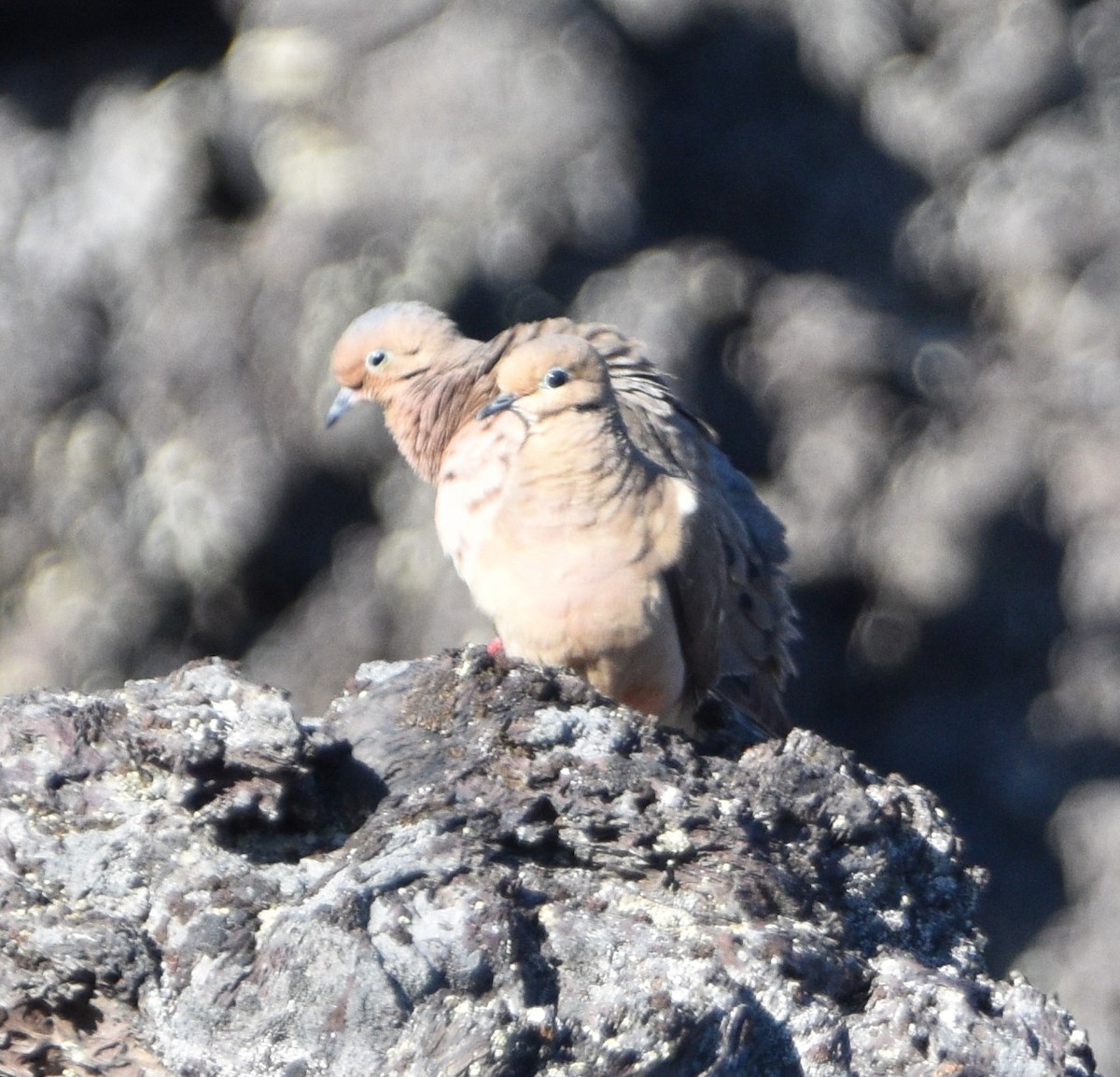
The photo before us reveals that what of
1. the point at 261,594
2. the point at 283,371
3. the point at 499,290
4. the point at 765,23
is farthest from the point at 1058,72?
the point at 261,594

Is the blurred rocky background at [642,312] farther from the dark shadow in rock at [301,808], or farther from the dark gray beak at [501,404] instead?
the dark shadow in rock at [301,808]

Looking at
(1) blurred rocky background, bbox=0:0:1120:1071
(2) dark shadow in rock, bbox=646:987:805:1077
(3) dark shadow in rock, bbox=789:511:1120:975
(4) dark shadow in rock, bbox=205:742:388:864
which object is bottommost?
(3) dark shadow in rock, bbox=789:511:1120:975

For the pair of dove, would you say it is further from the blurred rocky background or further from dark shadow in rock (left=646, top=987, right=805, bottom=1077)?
the blurred rocky background

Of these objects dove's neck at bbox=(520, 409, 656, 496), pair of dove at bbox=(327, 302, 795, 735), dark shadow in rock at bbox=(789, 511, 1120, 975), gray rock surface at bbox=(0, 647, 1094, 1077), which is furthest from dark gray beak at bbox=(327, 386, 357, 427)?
dark shadow in rock at bbox=(789, 511, 1120, 975)

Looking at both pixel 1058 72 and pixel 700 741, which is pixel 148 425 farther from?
Result: pixel 1058 72

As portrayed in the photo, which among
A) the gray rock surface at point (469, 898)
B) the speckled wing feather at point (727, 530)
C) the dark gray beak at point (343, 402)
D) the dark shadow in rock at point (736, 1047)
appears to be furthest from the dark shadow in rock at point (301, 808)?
the dark gray beak at point (343, 402)

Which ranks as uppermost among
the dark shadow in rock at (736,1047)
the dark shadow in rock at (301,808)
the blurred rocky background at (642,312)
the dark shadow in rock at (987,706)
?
the dark shadow in rock at (301,808)
